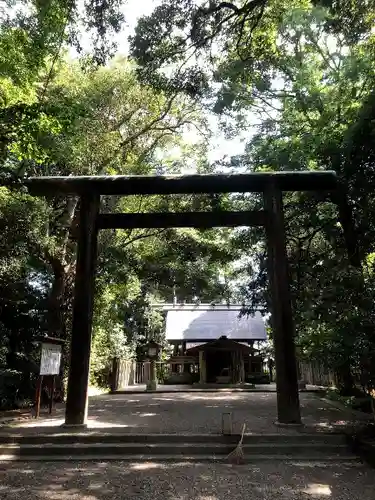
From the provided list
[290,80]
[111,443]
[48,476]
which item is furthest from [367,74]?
[48,476]

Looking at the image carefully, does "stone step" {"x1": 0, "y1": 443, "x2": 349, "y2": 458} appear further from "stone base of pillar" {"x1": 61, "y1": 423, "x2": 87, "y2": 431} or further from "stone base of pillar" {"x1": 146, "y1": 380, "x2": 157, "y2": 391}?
"stone base of pillar" {"x1": 146, "y1": 380, "x2": 157, "y2": 391}

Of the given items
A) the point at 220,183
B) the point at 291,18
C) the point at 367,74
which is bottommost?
the point at 220,183

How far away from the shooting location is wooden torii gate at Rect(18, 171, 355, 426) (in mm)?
7234

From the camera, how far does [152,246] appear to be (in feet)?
52.6

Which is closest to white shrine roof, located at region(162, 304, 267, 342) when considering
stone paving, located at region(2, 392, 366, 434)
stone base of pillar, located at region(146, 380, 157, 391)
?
stone base of pillar, located at region(146, 380, 157, 391)

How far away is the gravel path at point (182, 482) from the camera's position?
4.41 metres

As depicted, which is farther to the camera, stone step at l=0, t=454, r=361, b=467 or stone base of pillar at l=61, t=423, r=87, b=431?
stone base of pillar at l=61, t=423, r=87, b=431

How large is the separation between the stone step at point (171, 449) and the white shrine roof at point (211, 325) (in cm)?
1331

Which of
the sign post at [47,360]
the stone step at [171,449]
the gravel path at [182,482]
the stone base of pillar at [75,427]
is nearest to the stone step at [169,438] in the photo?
the stone step at [171,449]

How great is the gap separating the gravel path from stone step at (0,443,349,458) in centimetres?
42

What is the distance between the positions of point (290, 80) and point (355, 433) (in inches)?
439

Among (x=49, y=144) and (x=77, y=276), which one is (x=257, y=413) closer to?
(x=77, y=276)

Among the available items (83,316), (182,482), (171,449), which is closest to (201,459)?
(171,449)

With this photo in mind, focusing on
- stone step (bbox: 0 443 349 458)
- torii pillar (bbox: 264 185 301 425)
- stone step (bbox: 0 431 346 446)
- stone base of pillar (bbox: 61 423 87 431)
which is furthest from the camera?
torii pillar (bbox: 264 185 301 425)
